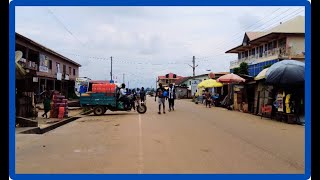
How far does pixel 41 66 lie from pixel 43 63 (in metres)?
1.25

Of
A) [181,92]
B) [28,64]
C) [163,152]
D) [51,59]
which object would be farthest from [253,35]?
[163,152]

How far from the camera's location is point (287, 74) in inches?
691

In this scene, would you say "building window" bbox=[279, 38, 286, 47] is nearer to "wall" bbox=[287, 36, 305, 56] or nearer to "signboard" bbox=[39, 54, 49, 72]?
"wall" bbox=[287, 36, 305, 56]

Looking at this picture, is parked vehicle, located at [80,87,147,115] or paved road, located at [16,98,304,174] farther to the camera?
parked vehicle, located at [80,87,147,115]

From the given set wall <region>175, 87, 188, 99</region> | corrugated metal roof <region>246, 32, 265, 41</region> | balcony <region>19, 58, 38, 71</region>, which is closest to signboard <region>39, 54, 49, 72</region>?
balcony <region>19, 58, 38, 71</region>

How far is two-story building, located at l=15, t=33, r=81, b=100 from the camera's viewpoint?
27.6 metres

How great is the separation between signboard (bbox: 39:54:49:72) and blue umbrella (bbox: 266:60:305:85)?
2658 cm

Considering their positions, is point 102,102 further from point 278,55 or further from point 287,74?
point 278,55

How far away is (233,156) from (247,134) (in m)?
4.40

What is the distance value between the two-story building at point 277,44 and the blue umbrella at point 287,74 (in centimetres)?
2133

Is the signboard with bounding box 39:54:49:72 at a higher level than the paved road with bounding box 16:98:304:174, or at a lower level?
higher

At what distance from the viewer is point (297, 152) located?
958cm
